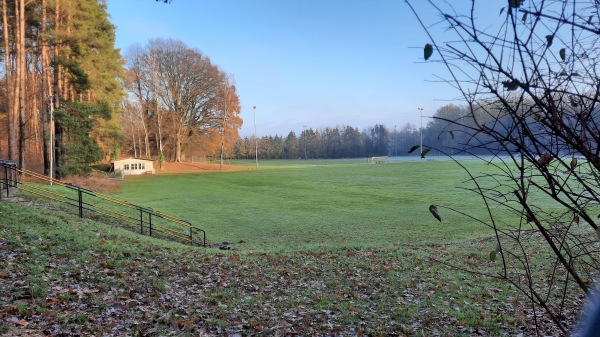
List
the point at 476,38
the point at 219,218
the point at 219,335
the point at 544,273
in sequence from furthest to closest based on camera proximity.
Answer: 1. the point at 219,218
2. the point at 544,273
3. the point at 219,335
4. the point at 476,38

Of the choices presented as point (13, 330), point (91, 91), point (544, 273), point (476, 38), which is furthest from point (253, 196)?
point (476, 38)

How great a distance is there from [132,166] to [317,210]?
3380 centimetres

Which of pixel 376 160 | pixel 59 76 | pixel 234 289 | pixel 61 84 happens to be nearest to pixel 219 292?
pixel 234 289

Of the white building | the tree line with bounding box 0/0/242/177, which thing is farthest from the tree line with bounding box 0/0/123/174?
the white building

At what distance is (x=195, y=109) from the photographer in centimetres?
6244

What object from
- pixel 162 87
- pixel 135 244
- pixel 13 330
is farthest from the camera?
pixel 162 87

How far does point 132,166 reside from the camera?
48.0 m

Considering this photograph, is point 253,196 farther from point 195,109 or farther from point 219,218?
point 195,109

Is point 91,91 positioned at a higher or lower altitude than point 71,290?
higher

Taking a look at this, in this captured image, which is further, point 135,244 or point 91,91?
point 91,91

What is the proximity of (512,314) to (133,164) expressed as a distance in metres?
49.8

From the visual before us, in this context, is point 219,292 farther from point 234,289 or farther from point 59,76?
point 59,76

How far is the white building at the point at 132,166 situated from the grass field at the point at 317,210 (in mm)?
10660

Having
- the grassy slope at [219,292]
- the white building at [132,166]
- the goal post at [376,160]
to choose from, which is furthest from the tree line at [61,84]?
the goal post at [376,160]
